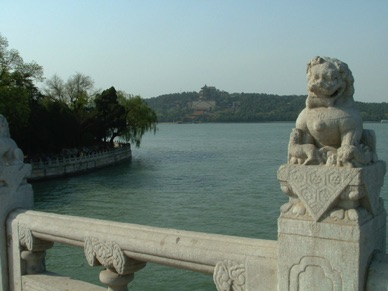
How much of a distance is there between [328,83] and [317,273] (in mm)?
1035

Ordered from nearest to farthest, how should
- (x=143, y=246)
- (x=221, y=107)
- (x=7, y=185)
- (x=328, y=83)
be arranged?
(x=328, y=83) → (x=143, y=246) → (x=7, y=185) → (x=221, y=107)

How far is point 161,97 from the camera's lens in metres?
164

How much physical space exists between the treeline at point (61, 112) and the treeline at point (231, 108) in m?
62.8

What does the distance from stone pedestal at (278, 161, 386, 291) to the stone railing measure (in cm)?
2729

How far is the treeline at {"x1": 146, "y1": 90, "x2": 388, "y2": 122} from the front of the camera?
11538 centimetres

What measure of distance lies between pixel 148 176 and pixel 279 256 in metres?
27.7

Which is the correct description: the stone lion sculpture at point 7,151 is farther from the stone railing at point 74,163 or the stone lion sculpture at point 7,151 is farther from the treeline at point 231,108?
the treeline at point 231,108

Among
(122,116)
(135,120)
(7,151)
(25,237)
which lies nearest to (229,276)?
(25,237)

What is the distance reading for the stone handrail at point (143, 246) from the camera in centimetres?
282

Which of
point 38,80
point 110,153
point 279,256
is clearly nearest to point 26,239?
point 279,256

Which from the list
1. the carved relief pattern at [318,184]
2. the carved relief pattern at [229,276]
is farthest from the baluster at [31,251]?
the carved relief pattern at [318,184]

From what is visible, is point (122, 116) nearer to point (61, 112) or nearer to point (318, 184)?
point (61, 112)

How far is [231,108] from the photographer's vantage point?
146 metres

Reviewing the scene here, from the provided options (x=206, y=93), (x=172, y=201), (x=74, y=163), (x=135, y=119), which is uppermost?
(x=206, y=93)
